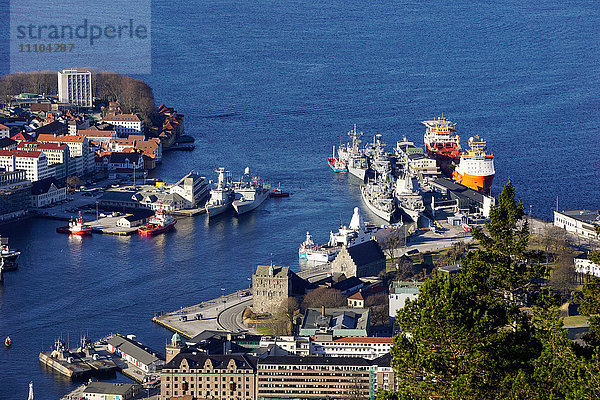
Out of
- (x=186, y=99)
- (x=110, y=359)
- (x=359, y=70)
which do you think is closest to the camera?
(x=110, y=359)

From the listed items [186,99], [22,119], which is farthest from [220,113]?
[22,119]

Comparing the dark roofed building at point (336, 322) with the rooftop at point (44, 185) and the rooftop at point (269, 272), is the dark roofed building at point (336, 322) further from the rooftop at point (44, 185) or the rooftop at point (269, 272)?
the rooftop at point (44, 185)

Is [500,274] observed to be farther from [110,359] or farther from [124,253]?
[124,253]

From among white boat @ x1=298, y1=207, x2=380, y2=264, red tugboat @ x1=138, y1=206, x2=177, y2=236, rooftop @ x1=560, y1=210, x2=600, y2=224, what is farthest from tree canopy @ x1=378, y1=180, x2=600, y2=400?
red tugboat @ x1=138, y1=206, x2=177, y2=236

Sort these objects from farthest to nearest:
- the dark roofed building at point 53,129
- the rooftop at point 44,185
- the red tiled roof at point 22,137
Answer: the dark roofed building at point 53,129
the red tiled roof at point 22,137
the rooftop at point 44,185

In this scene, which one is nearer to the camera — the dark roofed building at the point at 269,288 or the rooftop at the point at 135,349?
the rooftop at the point at 135,349

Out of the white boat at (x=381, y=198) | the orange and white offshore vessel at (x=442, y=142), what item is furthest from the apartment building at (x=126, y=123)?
the white boat at (x=381, y=198)
